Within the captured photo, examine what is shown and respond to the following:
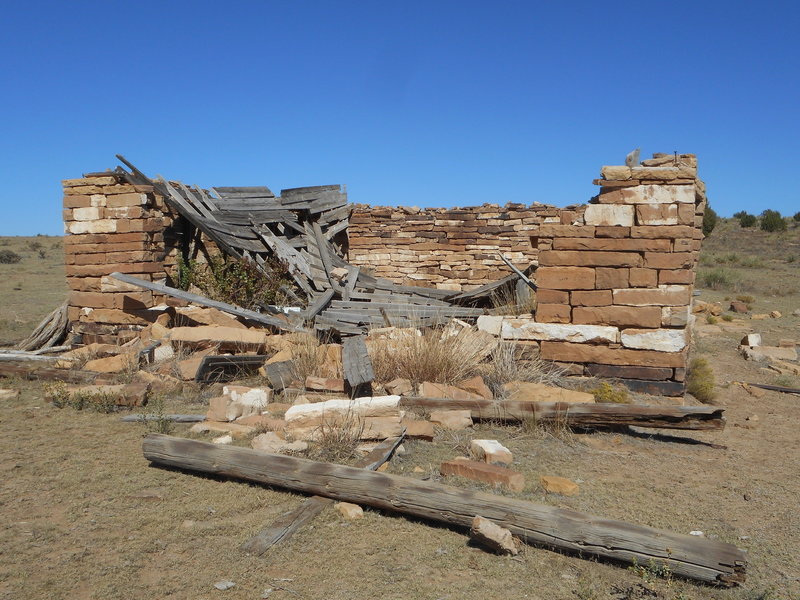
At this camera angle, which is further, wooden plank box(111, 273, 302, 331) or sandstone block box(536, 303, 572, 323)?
wooden plank box(111, 273, 302, 331)

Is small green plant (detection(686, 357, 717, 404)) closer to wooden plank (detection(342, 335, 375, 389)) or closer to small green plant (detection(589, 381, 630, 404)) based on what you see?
small green plant (detection(589, 381, 630, 404))

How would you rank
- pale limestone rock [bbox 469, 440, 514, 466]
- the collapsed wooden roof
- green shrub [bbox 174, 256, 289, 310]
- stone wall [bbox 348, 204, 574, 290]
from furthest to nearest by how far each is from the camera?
stone wall [bbox 348, 204, 574, 290]
green shrub [bbox 174, 256, 289, 310]
the collapsed wooden roof
pale limestone rock [bbox 469, 440, 514, 466]

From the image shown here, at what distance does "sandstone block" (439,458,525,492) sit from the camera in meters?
A: 4.23

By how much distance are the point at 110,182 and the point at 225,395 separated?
4.66 meters

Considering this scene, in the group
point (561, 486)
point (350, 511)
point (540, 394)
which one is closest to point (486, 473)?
point (561, 486)

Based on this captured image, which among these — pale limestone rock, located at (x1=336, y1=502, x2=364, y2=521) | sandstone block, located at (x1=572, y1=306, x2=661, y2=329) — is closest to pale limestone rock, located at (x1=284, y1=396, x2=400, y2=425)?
pale limestone rock, located at (x1=336, y1=502, x2=364, y2=521)

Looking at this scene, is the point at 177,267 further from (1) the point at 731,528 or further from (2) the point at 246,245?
(1) the point at 731,528

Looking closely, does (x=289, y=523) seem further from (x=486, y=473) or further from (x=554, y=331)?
(x=554, y=331)

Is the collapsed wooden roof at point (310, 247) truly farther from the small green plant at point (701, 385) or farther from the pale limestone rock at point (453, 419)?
the small green plant at point (701, 385)

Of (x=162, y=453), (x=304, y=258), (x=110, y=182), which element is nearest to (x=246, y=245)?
(x=304, y=258)

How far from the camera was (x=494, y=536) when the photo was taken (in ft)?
11.2

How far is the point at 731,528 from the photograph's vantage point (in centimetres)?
384

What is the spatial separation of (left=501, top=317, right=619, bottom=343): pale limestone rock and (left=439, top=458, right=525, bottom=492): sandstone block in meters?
2.64

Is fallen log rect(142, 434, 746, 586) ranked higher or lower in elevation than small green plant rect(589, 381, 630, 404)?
lower
